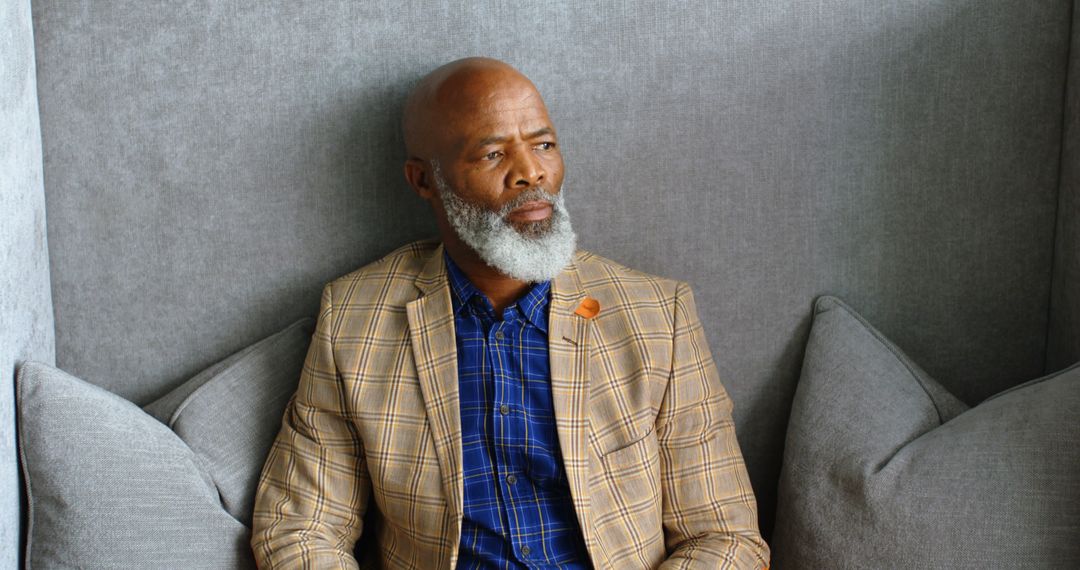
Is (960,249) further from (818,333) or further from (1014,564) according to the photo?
(1014,564)

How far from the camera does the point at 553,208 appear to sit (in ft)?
5.65

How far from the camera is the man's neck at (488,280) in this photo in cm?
178

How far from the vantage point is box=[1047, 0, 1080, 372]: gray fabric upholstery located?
1916mm

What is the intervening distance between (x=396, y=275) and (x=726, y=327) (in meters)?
0.71

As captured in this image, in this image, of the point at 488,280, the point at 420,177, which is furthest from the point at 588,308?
the point at 420,177

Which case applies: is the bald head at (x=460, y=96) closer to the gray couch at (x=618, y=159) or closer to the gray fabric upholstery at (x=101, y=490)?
the gray couch at (x=618, y=159)

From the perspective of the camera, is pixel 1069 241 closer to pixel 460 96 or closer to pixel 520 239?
pixel 520 239

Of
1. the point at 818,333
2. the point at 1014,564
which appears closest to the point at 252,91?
the point at 818,333

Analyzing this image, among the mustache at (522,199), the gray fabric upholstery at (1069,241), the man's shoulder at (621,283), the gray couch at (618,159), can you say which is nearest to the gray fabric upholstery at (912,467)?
the gray couch at (618,159)

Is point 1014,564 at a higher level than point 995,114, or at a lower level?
lower

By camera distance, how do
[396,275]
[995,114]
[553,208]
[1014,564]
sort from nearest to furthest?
[1014,564] → [553,208] → [396,275] → [995,114]

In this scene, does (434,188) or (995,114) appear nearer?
(434,188)

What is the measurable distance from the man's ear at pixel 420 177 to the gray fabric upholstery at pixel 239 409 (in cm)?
39

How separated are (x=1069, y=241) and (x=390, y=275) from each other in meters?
1.38
